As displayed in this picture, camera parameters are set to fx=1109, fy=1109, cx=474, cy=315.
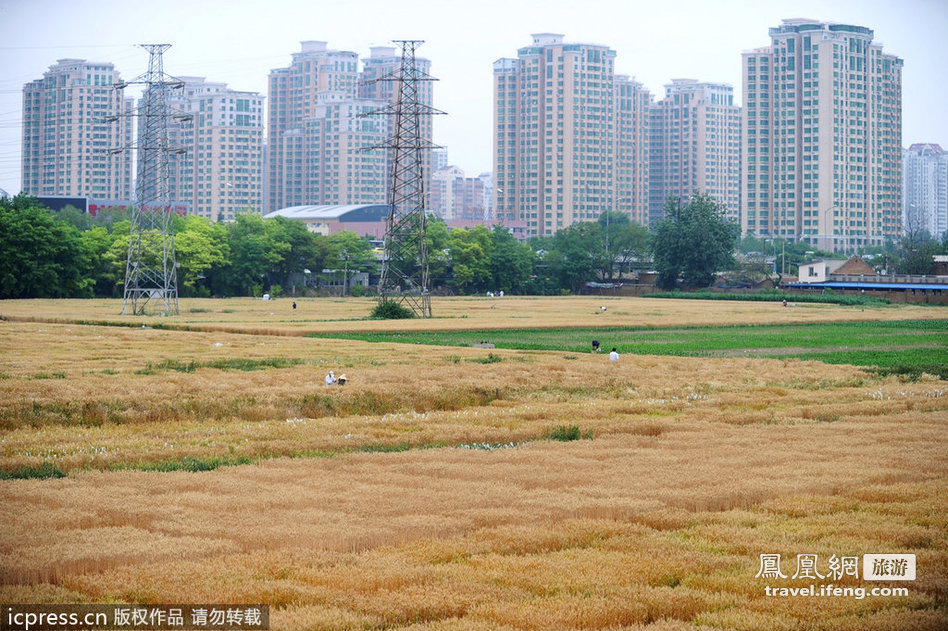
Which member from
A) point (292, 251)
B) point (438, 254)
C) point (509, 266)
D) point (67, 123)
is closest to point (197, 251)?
point (292, 251)

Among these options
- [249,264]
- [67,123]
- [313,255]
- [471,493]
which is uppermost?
[67,123]

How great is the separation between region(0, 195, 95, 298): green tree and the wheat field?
65347mm

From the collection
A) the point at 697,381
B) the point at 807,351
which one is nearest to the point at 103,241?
the point at 807,351

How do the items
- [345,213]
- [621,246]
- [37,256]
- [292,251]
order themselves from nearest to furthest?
[37,256] → [292,251] → [621,246] → [345,213]

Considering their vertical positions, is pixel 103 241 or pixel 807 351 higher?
pixel 103 241

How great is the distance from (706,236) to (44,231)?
7162 cm

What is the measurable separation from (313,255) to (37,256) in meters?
33.1

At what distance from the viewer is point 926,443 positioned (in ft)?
72.0

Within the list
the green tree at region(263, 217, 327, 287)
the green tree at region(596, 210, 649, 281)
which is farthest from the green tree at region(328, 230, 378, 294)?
the green tree at region(596, 210, 649, 281)

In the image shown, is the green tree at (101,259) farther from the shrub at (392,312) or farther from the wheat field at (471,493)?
the wheat field at (471,493)

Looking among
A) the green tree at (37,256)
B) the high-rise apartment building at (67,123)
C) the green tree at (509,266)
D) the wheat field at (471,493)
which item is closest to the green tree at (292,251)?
the green tree at (509,266)

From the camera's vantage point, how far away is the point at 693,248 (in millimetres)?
128625

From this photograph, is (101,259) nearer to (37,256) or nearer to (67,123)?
(37,256)

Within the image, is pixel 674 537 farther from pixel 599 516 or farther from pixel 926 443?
pixel 926 443
